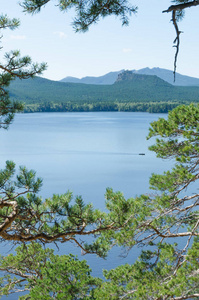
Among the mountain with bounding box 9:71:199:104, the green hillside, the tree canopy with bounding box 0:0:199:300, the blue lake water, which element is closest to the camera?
the tree canopy with bounding box 0:0:199:300

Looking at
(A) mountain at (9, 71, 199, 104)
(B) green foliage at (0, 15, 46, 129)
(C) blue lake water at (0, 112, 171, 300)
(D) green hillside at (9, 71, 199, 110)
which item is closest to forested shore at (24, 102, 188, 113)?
(D) green hillside at (9, 71, 199, 110)

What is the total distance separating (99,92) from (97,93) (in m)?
1.04

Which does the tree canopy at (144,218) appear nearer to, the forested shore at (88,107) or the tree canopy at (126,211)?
the tree canopy at (126,211)

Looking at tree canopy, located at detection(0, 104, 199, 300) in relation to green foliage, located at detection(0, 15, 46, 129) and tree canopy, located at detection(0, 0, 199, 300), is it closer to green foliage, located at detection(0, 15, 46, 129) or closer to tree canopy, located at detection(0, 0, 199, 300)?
tree canopy, located at detection(0, 0, 199, 300)

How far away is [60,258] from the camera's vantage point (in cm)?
495

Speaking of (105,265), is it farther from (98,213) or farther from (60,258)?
(98,213)

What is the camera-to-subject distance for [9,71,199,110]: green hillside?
2817 inches

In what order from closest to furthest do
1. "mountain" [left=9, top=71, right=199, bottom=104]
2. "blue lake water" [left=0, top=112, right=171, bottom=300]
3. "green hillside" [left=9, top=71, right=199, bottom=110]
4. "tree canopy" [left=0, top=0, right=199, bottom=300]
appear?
"tree canopy" [left=0, top=0, right=199, bottom=300] → "blue lake water" [left=0, top=112, right=171, bottom=300] → "green hillside" [left=9, top=71, right=199, bottom=110] → "mountain" [left=9, top=71, right=199, bottom=104]

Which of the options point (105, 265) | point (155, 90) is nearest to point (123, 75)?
point (155, 90)

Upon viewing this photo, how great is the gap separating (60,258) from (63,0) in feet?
10.3

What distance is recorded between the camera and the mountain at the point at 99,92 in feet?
239

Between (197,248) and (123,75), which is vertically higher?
(123,75)

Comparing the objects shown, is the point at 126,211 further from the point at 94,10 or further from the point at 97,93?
the point at 97,93

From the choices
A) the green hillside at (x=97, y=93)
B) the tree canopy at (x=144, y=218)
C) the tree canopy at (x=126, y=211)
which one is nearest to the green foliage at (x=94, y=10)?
the tree canopy at (x=126, y=211)
